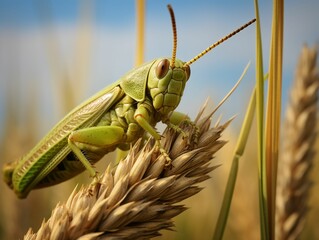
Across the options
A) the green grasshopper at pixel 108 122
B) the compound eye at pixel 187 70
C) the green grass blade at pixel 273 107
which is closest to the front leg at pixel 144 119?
the green grasshopper at pixel 108 122

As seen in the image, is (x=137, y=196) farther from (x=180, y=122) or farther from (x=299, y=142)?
(x=299, y=142)

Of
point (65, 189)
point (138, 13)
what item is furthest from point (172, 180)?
point (65, 189)

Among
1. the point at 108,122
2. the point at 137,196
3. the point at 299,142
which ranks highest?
the point at 299,142

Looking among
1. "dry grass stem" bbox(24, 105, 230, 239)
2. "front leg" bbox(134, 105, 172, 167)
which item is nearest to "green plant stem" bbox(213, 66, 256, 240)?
"dry grass stem" bbox(24, 105, 230, 239)

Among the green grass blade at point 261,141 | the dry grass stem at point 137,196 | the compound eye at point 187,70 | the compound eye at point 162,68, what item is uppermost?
the compound eye at point 187,70

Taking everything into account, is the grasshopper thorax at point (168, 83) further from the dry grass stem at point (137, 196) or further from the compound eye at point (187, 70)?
the dry grass stem at point (137, 196)

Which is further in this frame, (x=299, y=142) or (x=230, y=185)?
(x=299, y=142)

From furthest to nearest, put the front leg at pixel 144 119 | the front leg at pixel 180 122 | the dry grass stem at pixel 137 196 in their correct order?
the front leg at pixel 144 119 → the front leg at pixel 180 122 → the dry grass stem at pixel 137 196

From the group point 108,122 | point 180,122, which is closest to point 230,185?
point 180,122

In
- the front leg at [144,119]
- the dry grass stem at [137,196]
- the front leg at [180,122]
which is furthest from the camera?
the front leg at [144,119]
